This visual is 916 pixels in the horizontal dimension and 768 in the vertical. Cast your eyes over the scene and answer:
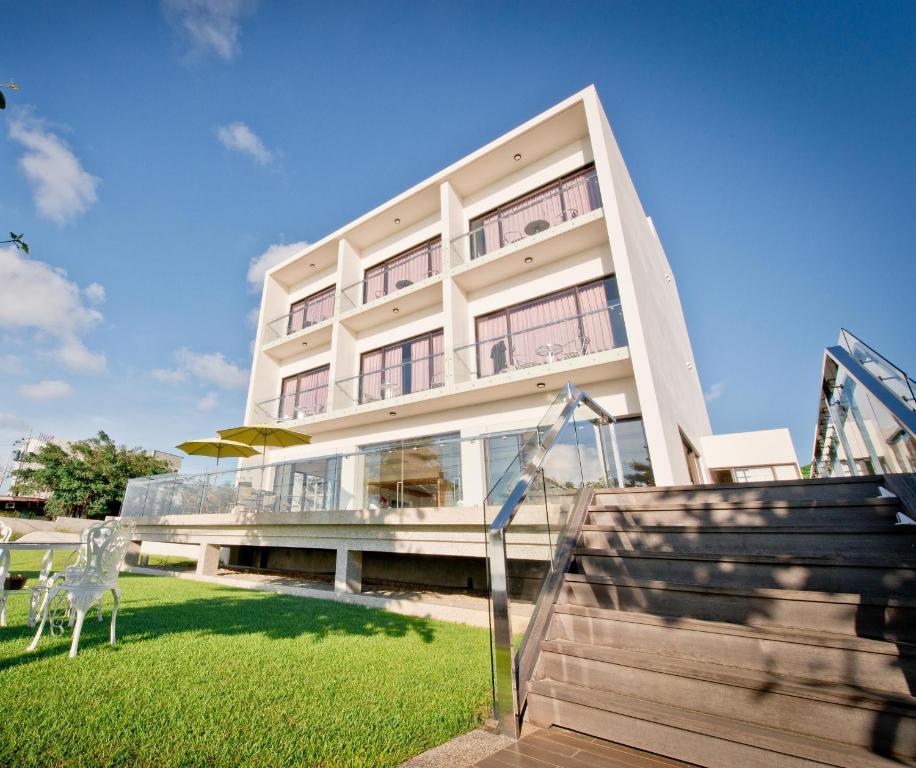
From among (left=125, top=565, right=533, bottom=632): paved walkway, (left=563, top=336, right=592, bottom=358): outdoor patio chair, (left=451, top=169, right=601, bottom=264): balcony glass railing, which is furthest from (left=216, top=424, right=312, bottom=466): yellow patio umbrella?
(left=563, top=336, right=592, bottom=358): outdoor patio chair

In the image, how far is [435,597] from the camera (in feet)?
22.5

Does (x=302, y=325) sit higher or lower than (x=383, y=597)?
higher

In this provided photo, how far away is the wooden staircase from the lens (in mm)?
1722

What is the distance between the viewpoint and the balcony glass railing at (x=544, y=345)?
913 centimetres

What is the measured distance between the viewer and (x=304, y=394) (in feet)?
48.6

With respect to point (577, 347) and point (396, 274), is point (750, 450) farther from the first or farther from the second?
point (396, 274)

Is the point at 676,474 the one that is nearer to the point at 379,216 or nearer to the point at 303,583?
the point at 303,583

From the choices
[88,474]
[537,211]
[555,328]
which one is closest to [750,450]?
[555,328]

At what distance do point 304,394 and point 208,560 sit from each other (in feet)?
21.6

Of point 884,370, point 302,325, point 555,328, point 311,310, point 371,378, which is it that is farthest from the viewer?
point 302,325

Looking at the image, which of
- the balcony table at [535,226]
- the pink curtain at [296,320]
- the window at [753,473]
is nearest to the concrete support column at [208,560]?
the pink curtain at [296,320]

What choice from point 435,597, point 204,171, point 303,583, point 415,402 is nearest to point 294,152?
point 204,171

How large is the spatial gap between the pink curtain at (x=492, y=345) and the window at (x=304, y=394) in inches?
244

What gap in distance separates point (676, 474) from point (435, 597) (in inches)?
200
